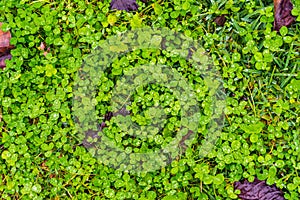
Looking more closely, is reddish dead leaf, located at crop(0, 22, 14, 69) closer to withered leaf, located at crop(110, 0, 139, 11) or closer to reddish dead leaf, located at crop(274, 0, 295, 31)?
withered leaf, located at crop(110, 0, 139, 11)

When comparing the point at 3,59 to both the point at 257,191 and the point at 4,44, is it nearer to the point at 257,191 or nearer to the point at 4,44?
the point at 4,44

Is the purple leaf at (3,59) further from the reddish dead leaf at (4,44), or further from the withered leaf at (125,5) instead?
the withered leaf at (125,5)

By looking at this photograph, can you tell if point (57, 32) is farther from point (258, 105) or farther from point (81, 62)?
point (258, 105)

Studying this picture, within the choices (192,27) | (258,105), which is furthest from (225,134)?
(192,27)

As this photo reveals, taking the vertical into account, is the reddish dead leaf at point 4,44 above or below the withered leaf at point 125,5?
below

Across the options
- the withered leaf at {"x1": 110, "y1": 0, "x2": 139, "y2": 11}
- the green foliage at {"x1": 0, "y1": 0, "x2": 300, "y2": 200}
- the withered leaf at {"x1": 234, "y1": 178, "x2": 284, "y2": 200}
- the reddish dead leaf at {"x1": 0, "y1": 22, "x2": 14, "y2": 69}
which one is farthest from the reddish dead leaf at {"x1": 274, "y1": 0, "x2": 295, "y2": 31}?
the reddish dead leaf at {"x1": 0, "y1": 22, "x2": 14, "y2": 69}

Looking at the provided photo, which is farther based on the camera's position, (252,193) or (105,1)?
(105,1)

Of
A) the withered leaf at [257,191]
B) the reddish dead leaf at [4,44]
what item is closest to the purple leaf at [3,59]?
the reddish dead leaf at [4,44]

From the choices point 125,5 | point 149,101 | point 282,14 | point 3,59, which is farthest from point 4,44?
point 282,14
